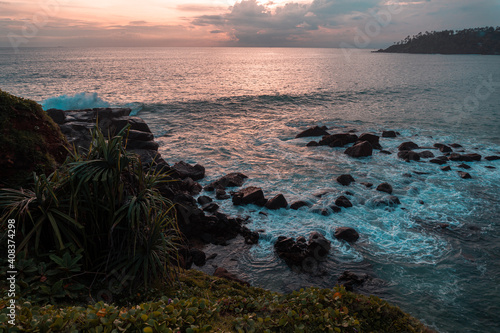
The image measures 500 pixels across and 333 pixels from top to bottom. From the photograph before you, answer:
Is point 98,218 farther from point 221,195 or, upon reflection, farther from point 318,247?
point 221,195

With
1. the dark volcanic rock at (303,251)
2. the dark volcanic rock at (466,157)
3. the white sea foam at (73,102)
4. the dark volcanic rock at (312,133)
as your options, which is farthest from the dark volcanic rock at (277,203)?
the white sea foam at (73,102)

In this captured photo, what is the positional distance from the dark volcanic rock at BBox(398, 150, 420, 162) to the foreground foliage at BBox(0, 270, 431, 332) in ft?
49.4

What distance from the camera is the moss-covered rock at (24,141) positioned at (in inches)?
282

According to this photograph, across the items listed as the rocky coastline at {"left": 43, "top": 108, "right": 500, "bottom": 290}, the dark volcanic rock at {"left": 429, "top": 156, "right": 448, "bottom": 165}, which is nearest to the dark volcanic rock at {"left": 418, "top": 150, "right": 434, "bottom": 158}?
the rocky coastline at {"left": 43, "top": 108, "right": 500, "bottom": 290}

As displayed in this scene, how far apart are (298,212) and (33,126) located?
30.6 ft

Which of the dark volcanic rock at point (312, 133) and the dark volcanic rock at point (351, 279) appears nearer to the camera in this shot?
the dark volcanic rock at point (351, 279)

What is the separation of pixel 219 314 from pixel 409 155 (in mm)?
17801

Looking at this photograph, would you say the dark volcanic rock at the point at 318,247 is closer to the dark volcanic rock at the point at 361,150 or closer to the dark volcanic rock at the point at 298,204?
the dark volcanic rock at the point at 298,204

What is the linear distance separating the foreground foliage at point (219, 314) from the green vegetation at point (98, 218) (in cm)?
76

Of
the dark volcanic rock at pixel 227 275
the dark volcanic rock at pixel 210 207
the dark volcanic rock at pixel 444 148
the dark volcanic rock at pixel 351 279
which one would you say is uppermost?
the dark volcanic rock at pixel 444 148

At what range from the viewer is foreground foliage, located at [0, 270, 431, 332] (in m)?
3.81

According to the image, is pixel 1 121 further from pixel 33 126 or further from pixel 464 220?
pixel 464 220

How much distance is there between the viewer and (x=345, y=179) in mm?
15391

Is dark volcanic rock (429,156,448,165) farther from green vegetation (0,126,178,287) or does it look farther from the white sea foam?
the white sea foam
